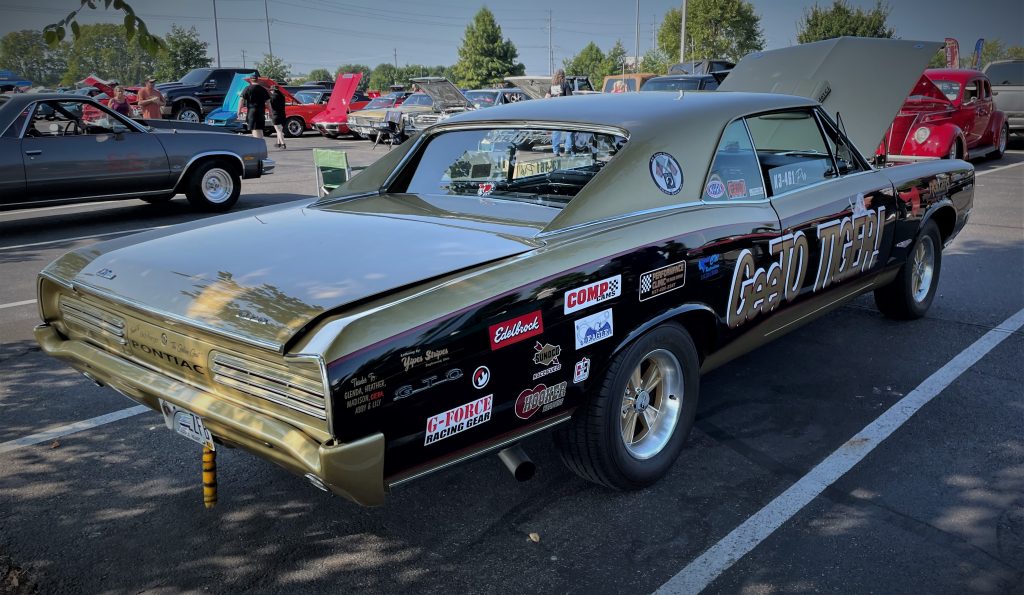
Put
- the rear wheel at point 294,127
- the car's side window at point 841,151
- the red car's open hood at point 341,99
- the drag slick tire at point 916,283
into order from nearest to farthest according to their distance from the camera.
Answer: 1. the car's side window at point 841,151
2. the drag slick tire at point 916,283
3. the red car's open hood at point 341,99
4. the rear wheel at point 294,127

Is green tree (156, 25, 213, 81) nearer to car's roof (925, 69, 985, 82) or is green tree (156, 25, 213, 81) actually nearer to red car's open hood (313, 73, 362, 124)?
red car's open hood (313, 73, 362, 124)

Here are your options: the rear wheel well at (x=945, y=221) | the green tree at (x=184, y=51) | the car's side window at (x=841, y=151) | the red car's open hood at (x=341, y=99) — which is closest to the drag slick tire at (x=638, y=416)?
the car's side window at (x=841, y=151)

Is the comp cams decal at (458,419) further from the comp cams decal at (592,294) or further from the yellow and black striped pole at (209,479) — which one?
the yellow and black striped pole at (209,479)

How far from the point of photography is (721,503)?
310 centimetres

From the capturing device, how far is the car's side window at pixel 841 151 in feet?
14.5

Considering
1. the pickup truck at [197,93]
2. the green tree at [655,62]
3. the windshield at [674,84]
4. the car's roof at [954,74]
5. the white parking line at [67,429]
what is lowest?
the white parking line at [67,429]

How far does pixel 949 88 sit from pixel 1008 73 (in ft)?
22.1

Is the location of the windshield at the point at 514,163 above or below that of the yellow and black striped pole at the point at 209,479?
above

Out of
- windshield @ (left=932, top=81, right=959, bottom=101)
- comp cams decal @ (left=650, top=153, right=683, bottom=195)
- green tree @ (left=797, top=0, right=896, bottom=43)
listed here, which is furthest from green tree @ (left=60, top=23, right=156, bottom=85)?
comp cams decal @ (left=650, top=153, right=683, bottom=195)

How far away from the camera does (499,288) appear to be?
8.18 feet

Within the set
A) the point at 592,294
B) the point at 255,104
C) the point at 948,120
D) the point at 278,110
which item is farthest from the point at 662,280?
the point at 278,110

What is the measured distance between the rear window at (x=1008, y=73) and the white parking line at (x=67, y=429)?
67.7ft

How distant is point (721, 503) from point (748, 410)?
0.99 meters

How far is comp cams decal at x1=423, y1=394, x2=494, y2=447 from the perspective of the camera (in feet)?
7.69
